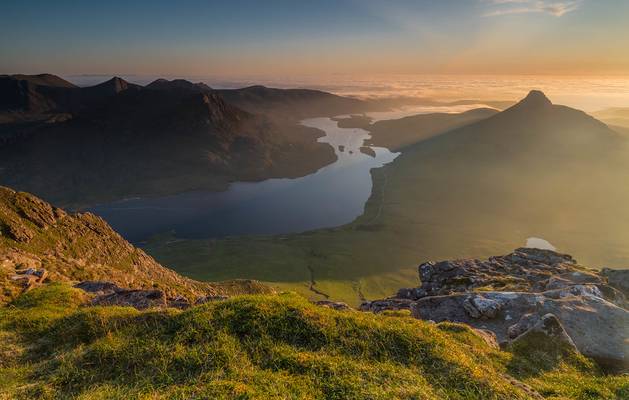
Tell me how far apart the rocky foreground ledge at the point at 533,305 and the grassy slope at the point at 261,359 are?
235cm

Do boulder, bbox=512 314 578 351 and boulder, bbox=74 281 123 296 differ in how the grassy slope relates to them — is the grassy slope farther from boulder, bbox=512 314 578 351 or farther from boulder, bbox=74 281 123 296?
boulder, bbox=74 281 123 296

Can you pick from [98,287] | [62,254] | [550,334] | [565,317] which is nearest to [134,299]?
[98,287]

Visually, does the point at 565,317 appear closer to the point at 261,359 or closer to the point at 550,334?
the point at 550,334

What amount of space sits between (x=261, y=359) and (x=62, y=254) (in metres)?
45.4

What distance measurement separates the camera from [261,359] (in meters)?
13.8

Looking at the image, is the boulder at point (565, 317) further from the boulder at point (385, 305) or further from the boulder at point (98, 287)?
the boulder at point (98, 287)

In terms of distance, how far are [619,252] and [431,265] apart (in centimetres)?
20867

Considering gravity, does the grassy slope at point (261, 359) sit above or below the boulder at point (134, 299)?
above

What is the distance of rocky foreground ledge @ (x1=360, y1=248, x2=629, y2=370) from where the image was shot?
18.9 m

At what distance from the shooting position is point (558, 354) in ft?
56.9

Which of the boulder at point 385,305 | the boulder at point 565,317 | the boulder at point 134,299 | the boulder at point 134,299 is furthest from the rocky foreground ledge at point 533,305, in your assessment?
the boulder at point 134,299

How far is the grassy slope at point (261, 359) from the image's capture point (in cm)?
1213

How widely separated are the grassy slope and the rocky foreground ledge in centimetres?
235

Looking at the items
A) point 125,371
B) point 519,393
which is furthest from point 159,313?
point 519,393
